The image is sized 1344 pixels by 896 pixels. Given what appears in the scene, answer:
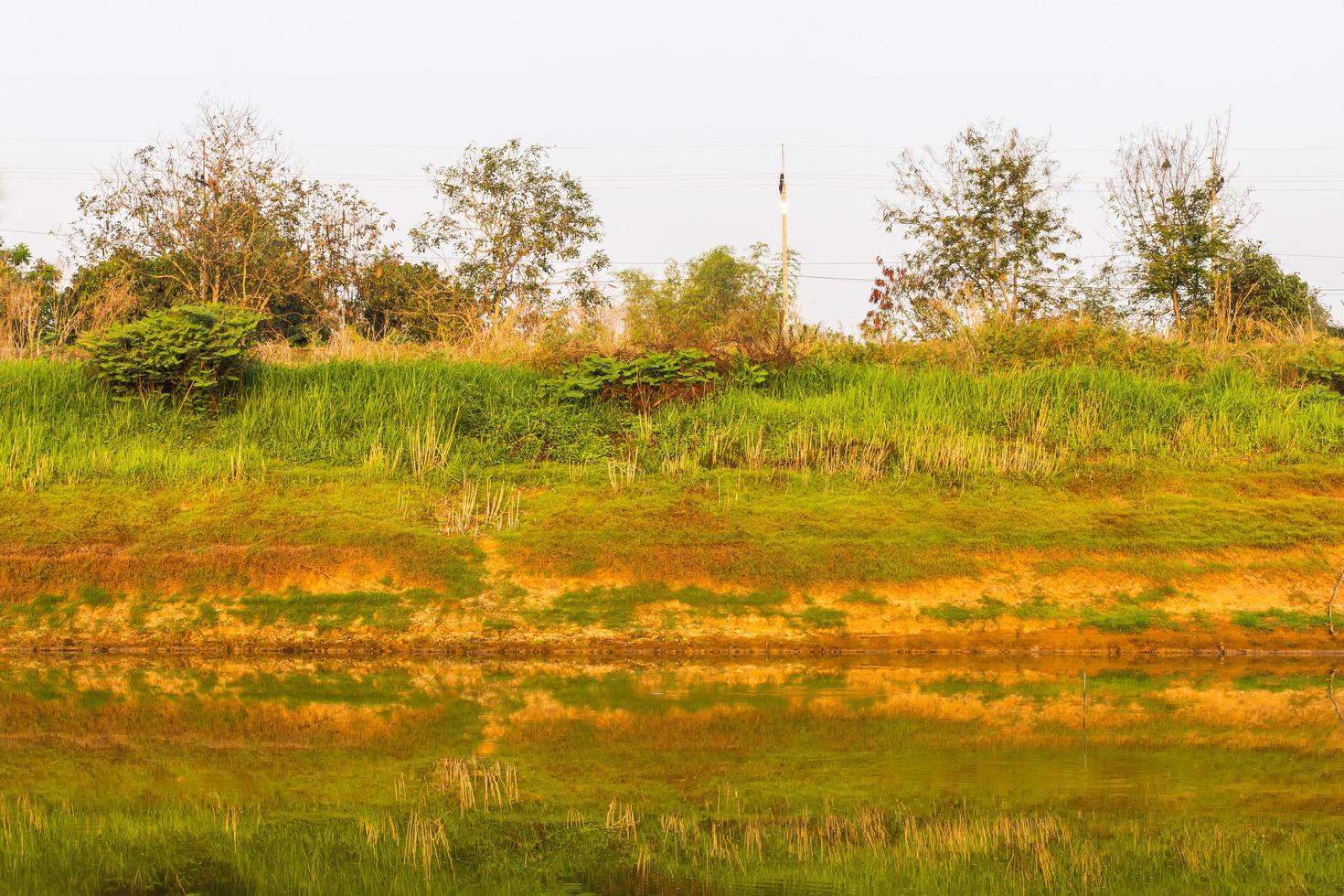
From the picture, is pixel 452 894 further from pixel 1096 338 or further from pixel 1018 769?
pixel 1096 338

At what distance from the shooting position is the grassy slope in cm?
1159

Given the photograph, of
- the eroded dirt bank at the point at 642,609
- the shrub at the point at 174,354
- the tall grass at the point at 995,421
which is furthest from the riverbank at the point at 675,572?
the shrub at the point at 174,354

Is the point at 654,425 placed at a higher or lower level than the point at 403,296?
lower

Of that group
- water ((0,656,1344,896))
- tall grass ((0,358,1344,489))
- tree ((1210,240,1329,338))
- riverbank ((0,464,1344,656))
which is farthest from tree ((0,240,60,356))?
tree ((1210,240,1329,338))

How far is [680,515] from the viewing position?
13.3 metres

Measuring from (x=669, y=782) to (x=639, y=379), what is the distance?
1073 centimetres

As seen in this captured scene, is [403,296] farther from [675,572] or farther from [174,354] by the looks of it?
[675,572]

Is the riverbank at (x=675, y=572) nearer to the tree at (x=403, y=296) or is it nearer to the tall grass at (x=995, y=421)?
the tall grass at (x=995, y=421)

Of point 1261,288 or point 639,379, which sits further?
point 1261,288

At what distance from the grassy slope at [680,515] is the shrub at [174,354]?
408mm

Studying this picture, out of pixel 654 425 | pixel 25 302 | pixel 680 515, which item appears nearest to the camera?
pixel 680 515

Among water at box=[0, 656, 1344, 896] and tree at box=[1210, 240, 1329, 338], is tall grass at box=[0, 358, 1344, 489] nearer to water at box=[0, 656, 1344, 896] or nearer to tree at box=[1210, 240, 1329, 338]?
water at box=[0, 656, 1344, 896]

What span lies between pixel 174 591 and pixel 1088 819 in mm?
9004

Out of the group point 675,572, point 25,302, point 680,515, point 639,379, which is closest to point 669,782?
point 675,572
